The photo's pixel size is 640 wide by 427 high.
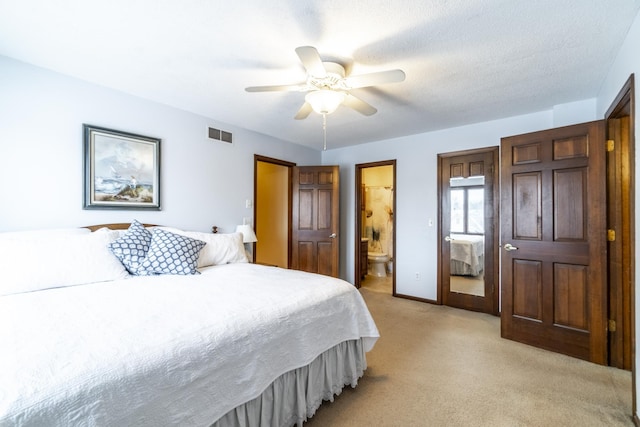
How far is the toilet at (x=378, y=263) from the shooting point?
5.70 meters

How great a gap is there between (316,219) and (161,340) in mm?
3441

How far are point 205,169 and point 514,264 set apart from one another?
3.49 meters

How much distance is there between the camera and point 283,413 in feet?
4.91

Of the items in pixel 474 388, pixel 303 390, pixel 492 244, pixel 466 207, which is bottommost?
pixel 474 388

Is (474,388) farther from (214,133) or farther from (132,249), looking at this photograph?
(214,133)

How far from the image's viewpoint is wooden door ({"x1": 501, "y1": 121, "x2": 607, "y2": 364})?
2.31 m

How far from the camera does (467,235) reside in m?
3.70

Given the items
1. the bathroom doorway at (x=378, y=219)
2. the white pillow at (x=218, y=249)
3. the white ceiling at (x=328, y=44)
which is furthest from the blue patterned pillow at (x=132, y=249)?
the bathroom doorway at (x=378, y=219)

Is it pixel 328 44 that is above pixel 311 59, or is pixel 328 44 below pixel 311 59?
above

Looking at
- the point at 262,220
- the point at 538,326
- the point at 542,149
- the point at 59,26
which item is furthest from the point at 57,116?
the point at 538,326

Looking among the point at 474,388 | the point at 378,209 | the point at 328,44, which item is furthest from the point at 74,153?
the point at 378,209

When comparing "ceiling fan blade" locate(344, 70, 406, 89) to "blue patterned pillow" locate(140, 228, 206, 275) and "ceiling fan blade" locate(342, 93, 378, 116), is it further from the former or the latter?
"blue patterned pillow" locate(140, 228, 206, 275)

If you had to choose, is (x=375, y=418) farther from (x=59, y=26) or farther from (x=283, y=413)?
(x=59, y=26)

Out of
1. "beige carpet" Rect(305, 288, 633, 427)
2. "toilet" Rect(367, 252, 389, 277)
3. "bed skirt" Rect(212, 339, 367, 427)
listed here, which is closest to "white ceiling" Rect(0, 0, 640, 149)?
"bed skirt" Rect(212, 339, 367, 427)
